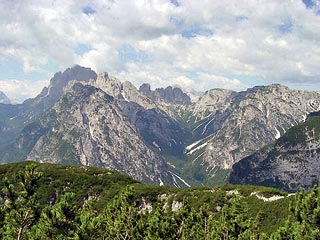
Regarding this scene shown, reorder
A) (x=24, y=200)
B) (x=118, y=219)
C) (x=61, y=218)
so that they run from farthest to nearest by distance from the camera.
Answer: (x=118, y=219), (x=61, y=218), (x=24, y=200)

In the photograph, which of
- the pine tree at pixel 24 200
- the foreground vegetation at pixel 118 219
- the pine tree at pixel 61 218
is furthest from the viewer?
the foreground vegetation at pixel 118 219

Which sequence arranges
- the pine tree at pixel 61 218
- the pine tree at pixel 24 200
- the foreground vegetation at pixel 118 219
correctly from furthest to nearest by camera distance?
the foreground vegetation at pixel 118 219 < the pine tree at pixel 61 218 < the pine tree at pixel 24 200

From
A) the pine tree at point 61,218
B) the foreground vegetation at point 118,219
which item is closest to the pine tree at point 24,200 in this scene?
the foreground vegetation at point 118,219

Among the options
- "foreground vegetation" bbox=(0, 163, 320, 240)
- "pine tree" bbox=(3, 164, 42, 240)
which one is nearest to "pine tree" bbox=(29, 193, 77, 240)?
"foreground vegetation" bbox=(0, 163, 320, 240)

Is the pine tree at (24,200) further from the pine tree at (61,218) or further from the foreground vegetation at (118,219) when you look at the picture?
the pine tree at (61,218)

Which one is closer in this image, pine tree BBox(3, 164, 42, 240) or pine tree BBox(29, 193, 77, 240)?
pine tree BBox(3, 164, 42, 240)

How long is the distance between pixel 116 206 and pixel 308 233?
103 ft

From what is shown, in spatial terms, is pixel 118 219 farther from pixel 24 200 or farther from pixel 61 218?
pixel 24 200

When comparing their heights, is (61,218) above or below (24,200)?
below

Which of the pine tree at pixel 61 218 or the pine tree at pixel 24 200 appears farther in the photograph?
the pine tree at pixel 61 218

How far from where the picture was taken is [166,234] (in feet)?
218

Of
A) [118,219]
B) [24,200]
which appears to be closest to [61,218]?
[24,200]

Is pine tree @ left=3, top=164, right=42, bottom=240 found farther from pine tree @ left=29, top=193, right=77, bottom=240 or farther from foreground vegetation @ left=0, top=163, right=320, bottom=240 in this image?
pine tree @ left=29, top=193, right=77, bottom=240

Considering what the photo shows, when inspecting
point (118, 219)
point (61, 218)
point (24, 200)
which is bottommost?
point (118, 219)
